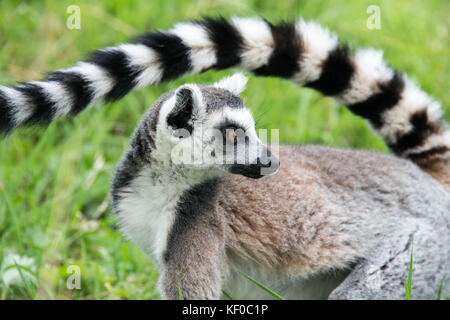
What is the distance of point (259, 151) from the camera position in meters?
2.91

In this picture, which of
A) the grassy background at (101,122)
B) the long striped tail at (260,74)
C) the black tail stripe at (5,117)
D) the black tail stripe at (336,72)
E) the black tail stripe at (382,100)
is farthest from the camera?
the grassy background at (101,122)

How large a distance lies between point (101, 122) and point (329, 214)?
101 inches

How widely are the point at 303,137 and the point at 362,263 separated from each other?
2.25 m

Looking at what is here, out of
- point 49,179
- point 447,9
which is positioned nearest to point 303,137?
point 49,179

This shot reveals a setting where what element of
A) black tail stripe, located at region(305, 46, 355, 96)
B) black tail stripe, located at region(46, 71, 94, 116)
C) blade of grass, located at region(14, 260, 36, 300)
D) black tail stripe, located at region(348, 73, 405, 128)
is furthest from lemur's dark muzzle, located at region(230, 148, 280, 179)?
blade of grass, located at region(14, 260, 36, 300)

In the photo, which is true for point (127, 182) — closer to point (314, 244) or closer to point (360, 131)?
point (314, 244)

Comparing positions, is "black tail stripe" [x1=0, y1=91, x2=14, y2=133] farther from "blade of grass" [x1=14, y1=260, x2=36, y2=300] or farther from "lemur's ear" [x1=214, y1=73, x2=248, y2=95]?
"blade of grass" [x1=14, y1=260, x2=36, y2=300]

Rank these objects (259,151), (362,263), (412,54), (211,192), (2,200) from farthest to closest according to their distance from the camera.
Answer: (412,54) < (2,200) < (362,263) < (211,192) < (259,151)

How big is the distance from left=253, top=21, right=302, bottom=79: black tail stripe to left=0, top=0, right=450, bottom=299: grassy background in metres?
0.29

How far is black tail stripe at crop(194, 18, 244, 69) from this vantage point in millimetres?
3307

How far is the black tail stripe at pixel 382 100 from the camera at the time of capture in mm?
3834

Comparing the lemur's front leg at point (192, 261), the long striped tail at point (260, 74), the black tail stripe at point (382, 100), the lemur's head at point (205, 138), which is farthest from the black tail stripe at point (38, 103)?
the black tail stripe at point (382, 100)

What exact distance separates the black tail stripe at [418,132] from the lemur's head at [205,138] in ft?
4.46

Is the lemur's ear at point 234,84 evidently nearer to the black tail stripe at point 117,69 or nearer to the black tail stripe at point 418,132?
the black tail stripe at point 117,69
